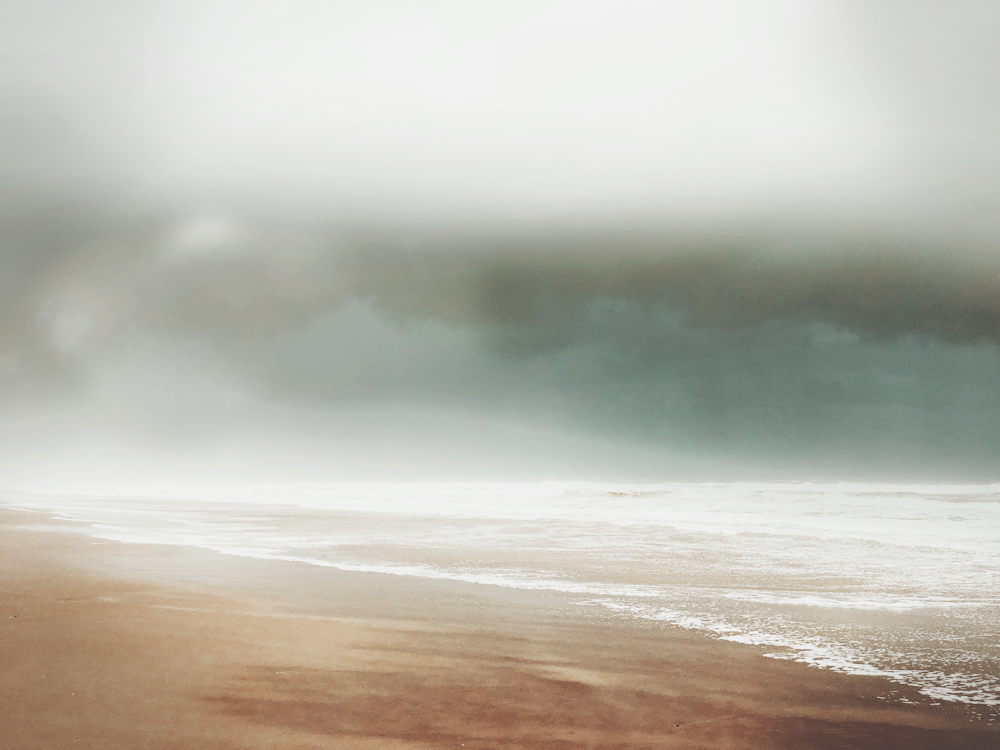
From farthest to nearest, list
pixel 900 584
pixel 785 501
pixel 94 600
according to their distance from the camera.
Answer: pixel 785 501 < pixel 900 584 < pixel 94 600

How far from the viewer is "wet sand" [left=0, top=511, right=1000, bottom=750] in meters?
2.90

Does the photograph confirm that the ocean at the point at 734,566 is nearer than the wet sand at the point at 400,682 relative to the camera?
No

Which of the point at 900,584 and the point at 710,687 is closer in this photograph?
the point at 710,687

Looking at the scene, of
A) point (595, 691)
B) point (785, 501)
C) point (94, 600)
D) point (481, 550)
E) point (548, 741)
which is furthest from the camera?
point (785, 501)

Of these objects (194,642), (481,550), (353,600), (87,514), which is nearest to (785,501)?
(481,550)

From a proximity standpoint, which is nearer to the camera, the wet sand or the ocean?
the wet sand

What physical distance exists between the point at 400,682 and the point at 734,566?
5.41m

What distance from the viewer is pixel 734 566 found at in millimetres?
8055

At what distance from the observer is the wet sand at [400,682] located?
2904 millimetres

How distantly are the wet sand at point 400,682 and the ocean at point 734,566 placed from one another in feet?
1.52

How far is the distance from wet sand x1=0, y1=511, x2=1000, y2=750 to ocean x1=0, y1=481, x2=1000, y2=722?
0.46m

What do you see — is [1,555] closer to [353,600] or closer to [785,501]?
[353,600]

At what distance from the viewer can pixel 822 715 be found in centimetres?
321

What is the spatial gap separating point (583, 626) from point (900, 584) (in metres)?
3.72
